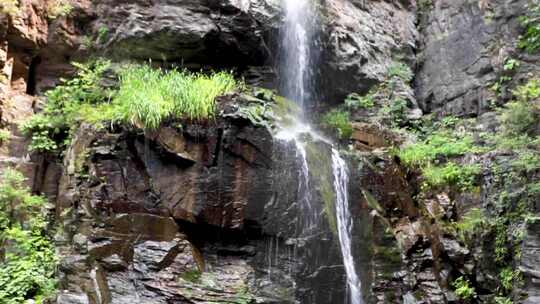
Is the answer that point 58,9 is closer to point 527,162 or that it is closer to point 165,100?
point 165,100

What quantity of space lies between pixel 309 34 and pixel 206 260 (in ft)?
18.9

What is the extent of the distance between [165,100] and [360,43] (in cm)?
521

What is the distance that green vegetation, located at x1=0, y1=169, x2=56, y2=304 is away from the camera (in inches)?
277

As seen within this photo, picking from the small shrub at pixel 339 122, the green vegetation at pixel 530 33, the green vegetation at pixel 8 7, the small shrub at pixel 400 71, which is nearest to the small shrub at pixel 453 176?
the small shrub at pixel 339 122

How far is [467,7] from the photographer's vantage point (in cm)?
1134

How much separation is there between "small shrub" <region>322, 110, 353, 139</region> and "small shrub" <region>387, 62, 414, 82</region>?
171cm

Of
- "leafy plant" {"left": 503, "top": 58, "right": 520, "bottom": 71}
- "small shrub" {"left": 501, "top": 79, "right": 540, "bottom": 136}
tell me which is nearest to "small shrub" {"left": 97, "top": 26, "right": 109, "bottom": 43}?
"small shrub" {"left": 501, "top": 79, "right": 540, "bottom": 136}

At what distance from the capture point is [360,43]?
36.6ft

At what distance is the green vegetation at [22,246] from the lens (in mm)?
7030

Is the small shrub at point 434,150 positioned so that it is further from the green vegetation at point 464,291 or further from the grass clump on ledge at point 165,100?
the grass clump on ledge at point 165,100

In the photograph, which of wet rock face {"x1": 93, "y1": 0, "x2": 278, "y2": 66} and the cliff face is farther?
wet rock face {"x1": 93, "y1": 0, "x2": 278, "y2": 66}

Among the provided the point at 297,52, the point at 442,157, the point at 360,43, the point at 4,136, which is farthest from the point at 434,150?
the point at 4,136

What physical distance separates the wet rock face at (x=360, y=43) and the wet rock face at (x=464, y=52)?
1.98 ft

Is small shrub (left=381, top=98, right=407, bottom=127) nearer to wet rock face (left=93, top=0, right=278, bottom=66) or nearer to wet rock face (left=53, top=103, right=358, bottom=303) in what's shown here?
wet rock face (left=93, top=0, right=278, bottom=66)
